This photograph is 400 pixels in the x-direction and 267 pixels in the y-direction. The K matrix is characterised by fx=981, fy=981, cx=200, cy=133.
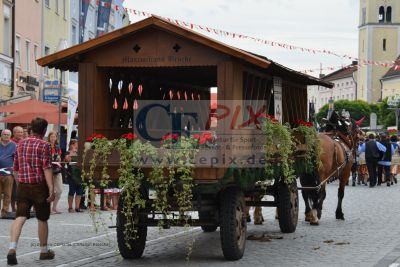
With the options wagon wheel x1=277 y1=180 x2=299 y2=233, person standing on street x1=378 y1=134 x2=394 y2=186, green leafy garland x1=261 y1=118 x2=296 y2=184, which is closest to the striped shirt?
green leafy garland x1=261 y1=118 x2=296 y2=184

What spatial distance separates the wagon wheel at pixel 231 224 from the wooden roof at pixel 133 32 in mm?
1646

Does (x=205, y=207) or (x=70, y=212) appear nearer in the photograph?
(x=205, y=207)

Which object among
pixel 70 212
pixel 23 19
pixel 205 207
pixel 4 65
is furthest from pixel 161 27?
pixel 23 19

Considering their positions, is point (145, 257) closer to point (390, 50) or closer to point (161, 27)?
point (161, 27)

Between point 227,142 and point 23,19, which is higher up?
point 23,19

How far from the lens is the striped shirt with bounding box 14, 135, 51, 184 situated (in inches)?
476

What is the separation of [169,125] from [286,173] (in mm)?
2358

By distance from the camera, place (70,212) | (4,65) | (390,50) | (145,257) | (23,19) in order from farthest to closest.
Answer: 1. (390,50)
2. (23,19)
3. (4,65)
4. (70,212)
5. (145,257)

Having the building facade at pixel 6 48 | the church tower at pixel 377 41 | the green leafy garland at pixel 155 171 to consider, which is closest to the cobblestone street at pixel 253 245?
the green leafy garland at pixel 155 171

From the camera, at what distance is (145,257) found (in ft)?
41.6

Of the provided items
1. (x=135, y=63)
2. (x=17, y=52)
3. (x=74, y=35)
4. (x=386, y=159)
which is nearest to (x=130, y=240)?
(x=135, y=63)

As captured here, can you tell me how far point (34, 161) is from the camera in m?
12.1

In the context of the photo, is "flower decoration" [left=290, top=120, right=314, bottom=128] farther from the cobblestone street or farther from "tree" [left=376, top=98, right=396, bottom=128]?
"tree" [left=376, top=98, right=396, bottom=128]

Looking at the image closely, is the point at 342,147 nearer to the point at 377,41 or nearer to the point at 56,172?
the point at 56,172
